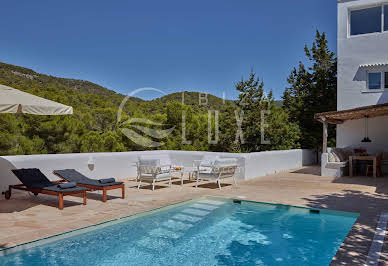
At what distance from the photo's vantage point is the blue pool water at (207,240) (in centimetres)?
488

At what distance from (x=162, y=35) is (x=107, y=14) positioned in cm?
467

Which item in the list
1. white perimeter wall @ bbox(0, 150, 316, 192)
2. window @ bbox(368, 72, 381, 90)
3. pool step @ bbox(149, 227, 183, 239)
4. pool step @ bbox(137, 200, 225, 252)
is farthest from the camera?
window @ bbox(368, 72, 381, 90)

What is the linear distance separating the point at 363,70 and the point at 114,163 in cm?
1291

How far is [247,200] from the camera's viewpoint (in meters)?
8.29

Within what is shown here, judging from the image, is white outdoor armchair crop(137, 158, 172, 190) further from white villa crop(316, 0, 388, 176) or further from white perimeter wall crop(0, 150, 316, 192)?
white villa crop(316, 0, 388, 176)

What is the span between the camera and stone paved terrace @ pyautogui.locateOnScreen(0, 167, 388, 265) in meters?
5.26

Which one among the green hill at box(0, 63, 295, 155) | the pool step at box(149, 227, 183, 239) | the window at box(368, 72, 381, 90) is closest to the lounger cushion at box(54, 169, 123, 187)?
the pool step at box(149, 227, 183, 239)

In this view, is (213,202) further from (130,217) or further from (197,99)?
(197,99)

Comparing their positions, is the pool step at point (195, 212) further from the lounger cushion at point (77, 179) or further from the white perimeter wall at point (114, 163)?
the white perimeter wall at point (114, 163)

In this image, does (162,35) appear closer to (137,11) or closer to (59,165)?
(137,11)

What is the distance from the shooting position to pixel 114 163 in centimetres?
1189

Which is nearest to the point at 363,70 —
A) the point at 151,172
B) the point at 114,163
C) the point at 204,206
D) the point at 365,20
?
the point at 365,20

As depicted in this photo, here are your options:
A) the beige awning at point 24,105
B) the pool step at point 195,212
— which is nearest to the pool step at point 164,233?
the pool step at point 195,212

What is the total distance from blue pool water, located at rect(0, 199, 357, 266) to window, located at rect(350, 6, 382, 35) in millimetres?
12790
